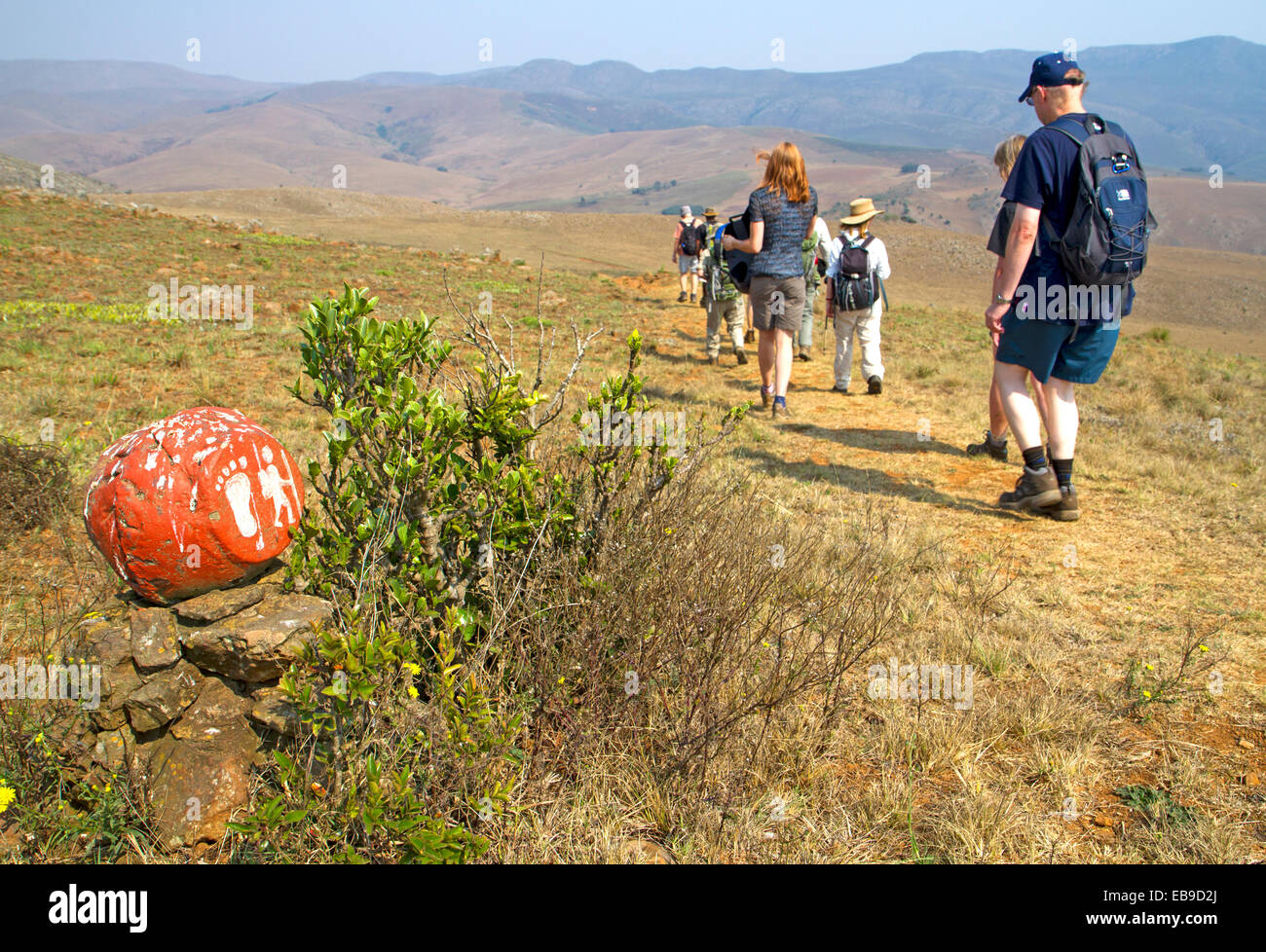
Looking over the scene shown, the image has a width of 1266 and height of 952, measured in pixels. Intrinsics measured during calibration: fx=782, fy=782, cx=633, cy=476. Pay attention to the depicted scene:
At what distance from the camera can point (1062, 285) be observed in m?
4.22

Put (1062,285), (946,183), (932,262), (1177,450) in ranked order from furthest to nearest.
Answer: (946,183), (932,262), (1177,450), (1062,285)

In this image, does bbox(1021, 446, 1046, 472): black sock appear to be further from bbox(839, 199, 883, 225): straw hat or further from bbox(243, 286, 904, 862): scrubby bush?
bbox(839, 199, 883, 225): straw hat

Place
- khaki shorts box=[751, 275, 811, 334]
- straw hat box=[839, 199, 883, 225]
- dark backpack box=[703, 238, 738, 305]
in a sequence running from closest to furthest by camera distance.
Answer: khaki shorts box=[751, 275, 811, 334] → straw hat box=[839, 199, 883, 225] → dark backpack box=[703, 238, 738, 305]

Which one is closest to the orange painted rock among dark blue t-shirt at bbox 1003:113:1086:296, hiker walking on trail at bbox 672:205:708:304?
dark blue t-shirt at bbox 1003:113:1086:296

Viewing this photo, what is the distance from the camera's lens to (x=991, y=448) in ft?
19.1

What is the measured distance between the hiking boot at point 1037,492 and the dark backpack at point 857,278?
121 inches

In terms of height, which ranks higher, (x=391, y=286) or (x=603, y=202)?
(x=603, y=202)

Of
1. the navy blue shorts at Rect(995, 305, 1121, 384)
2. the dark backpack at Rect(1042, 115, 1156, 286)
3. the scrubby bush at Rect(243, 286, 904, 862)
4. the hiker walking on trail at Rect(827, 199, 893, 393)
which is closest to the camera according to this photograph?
the scrubby bush at Rect(243, 286, 904, 862)

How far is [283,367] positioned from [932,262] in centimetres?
3541

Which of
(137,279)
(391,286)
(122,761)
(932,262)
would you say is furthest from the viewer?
(932,262)

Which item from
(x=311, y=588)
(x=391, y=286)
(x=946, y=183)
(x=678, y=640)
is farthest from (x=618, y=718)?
(x=946, y=183)

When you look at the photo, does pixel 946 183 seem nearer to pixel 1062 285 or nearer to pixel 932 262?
pixel 932 262

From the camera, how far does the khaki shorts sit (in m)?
6.32

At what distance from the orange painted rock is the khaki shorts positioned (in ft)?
15.3
